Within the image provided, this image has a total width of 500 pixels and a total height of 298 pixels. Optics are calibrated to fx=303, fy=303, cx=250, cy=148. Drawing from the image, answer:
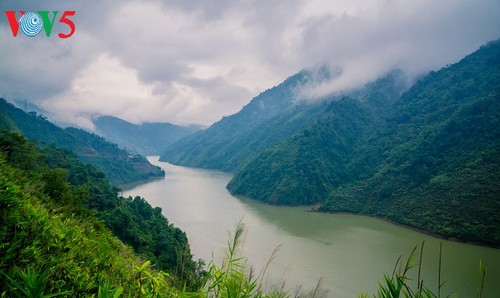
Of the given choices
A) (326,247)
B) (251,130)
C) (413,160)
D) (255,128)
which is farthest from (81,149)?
(413,160)

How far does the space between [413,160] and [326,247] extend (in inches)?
884

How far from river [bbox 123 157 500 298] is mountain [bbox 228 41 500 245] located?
288 centimetres

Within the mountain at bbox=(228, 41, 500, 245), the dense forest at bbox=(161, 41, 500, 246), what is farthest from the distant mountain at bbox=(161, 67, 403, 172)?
the mountain at bbox=(228, 41, 500, 245)

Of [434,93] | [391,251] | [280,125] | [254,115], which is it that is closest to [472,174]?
[391,251]

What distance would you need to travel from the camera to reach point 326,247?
24.7 m

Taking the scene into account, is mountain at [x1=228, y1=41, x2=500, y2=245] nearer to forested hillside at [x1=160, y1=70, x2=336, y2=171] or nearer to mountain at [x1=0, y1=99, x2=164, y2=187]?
mountain at [x1=0, y1=99, x2=164, y2=187]

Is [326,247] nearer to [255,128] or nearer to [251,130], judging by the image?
[255,128]

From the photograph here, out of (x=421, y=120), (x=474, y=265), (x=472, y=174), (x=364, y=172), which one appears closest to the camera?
(x=474, y=265)

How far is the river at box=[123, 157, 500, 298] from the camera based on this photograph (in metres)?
18.5

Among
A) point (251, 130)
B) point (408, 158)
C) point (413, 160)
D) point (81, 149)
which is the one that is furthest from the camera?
point (251, 130)

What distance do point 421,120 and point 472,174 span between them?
73.6ft

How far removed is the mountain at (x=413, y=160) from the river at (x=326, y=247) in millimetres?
2879

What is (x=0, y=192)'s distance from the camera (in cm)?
253

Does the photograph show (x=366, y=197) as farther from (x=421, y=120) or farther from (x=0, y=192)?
(x=0, y=192)
